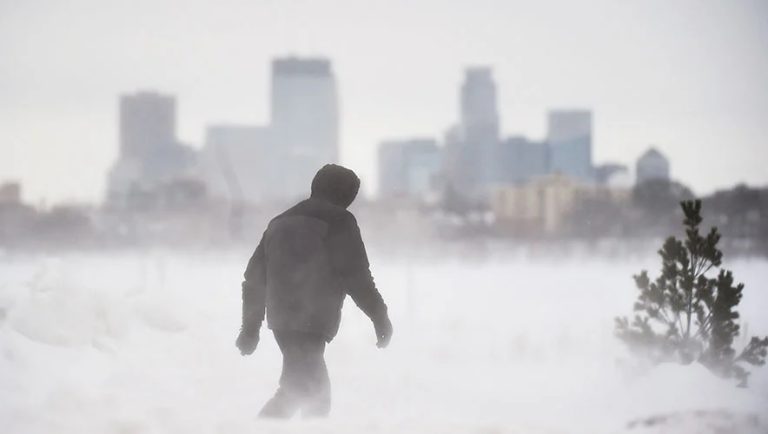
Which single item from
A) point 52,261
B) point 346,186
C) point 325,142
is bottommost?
point 52,261

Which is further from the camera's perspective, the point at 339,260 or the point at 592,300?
the point at 592,300

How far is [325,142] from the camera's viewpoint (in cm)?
10925

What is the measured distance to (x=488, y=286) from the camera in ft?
81.9

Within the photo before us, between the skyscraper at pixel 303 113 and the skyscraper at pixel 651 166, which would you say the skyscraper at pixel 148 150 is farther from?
the skyscraper at pixel 651 166

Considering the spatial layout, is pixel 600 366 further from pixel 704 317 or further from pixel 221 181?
pixel 221 181

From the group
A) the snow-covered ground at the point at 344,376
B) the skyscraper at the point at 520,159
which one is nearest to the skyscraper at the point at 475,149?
the skyscraper at the point at 520,159

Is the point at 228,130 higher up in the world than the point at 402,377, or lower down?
higher up

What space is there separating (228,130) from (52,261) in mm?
95704

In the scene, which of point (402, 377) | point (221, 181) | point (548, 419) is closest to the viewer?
point (548, 419)

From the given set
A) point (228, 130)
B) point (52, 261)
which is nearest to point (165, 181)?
point (228, 130)

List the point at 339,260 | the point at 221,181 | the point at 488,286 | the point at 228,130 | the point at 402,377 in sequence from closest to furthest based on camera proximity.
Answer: the point at 339,260, the point at 402,377, the point at 488,286, the point at 221,181, the point at 228,130

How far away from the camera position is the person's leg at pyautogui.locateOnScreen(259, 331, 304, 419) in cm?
529

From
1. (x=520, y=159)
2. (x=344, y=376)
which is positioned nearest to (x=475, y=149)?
(x=520, y=159)

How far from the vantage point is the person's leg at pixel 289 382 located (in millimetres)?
5293
